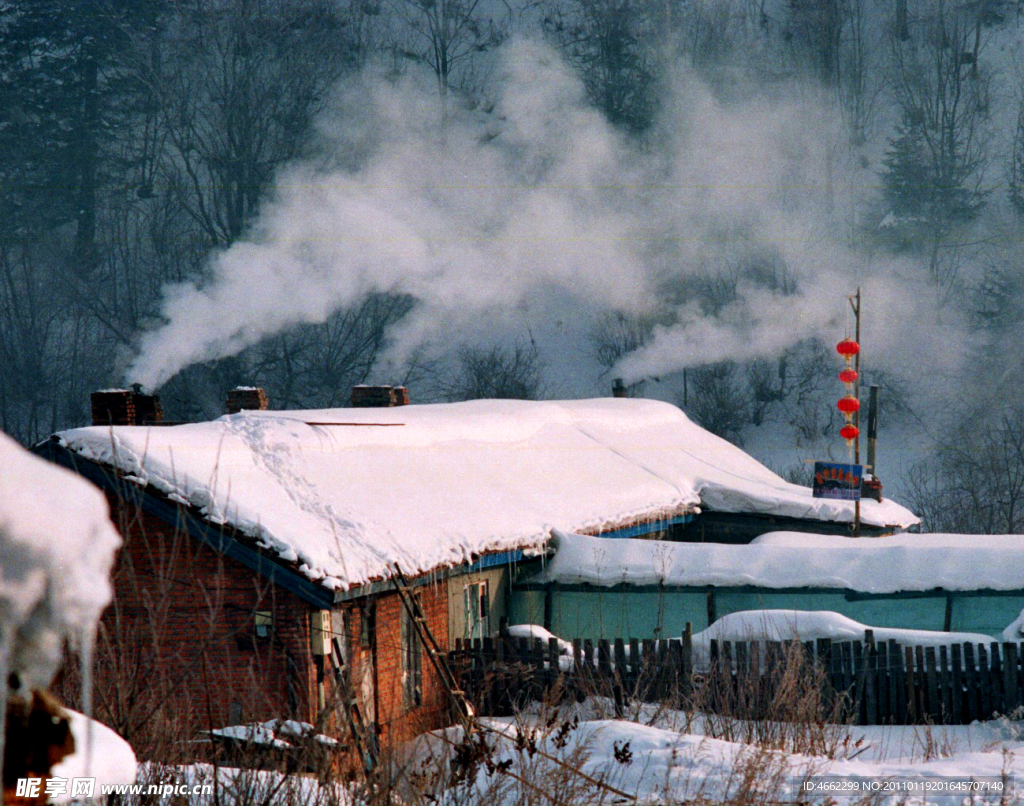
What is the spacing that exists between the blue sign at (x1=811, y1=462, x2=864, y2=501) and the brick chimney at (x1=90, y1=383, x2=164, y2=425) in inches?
435

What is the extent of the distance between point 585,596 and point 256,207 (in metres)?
44.8

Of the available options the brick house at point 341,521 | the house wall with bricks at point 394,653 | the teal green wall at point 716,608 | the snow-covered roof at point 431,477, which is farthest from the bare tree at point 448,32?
the house wall with bricks at point 394,653

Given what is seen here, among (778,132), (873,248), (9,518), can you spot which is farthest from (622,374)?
(9,518)

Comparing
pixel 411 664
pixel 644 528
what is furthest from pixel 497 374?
pixel 411 664

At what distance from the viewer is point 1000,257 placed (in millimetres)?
55906

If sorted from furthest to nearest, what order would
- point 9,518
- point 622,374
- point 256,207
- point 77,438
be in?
point 256,207
point 622,374
point 77,438
point 9,518

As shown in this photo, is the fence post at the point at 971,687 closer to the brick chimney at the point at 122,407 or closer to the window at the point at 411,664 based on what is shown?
the window at the point at 411,664

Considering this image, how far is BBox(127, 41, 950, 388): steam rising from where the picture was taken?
55.9 metres

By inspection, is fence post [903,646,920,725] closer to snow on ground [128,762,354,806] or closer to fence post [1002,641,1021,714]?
fence post [1002,641,1021,714]

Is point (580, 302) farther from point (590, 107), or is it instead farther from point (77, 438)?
point (77, 438)

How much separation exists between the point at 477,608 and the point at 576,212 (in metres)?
48.2

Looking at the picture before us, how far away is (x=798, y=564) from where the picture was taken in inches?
636

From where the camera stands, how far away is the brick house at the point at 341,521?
9992mm

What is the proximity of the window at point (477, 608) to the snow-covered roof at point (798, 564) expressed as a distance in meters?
1.14
